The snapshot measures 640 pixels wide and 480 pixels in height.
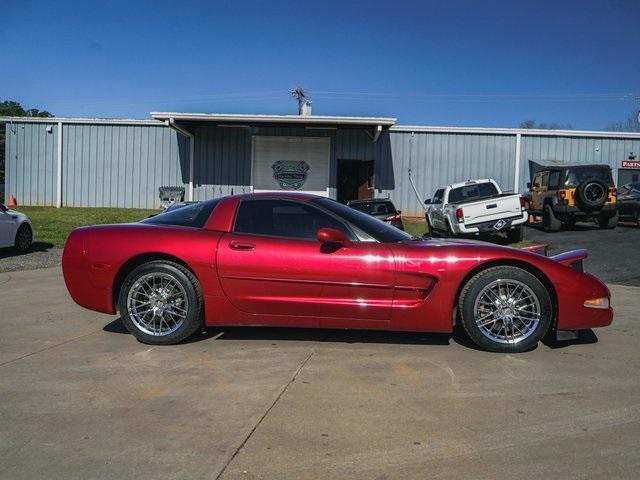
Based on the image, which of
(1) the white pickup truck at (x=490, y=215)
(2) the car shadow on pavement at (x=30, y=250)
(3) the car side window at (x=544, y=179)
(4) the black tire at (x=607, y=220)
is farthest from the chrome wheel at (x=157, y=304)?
(3) the car side window at (x=544, y=179)

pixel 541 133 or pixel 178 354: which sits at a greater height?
pixel 541 133

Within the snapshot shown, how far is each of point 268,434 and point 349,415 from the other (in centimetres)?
56

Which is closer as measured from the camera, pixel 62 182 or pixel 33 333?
pixel 33 333

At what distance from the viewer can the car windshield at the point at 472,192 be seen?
1638cm

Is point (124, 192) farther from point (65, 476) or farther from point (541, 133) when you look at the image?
point (65, 476)

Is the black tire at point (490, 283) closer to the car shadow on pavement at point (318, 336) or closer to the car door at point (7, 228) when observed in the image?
the car shadow on pavement at point (318, 336)

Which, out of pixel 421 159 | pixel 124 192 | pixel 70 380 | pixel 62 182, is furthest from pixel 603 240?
pixel 62 182

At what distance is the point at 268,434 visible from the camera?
3426 mm

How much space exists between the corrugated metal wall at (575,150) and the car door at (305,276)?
21081 mm

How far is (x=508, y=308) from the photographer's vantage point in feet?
16.6

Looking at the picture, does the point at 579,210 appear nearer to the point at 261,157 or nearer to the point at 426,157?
the point at 426,157

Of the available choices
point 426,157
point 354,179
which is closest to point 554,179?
point 426,157

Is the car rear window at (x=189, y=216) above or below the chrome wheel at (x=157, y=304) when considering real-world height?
above

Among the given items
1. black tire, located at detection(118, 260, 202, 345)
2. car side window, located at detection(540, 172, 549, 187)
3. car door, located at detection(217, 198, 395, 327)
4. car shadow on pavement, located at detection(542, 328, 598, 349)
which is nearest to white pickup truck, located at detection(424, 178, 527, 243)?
car side window, located at detection(540, 172, 549, 187)
